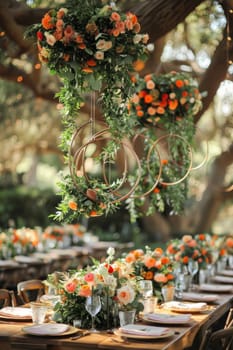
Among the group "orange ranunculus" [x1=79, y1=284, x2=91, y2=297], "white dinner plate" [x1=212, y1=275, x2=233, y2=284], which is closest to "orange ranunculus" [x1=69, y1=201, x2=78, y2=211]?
"orange ranunculus" [x1=79, y1=284, x2=91, y2=297]

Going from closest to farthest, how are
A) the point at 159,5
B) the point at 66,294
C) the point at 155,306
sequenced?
the point at 66,294, the point at 155,306, the point at 159,5

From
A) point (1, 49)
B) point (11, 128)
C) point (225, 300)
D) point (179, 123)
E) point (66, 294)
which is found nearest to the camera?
point (66, 294)

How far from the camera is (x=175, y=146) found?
745cm

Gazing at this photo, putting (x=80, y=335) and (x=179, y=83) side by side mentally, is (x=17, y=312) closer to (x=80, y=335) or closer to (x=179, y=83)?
(x=80, y=335)

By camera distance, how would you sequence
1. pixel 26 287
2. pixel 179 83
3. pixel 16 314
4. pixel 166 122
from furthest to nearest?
pixel 166 122 → pixel 179 83 → pixel 26 287 → pixel 16 314

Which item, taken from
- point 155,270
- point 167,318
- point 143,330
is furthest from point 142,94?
point 143,330

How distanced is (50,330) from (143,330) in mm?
520

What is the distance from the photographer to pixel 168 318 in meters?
4.47

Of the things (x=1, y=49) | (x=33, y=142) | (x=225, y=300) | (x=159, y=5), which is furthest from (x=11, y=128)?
(x=225, y=300)

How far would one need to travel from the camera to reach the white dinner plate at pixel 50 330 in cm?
393

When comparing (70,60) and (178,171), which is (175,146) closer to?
(178,171)

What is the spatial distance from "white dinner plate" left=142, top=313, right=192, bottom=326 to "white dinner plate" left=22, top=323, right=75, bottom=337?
547 mm

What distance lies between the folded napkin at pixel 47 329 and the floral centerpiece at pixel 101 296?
179 mm

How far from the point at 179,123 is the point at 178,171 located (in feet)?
1.67
